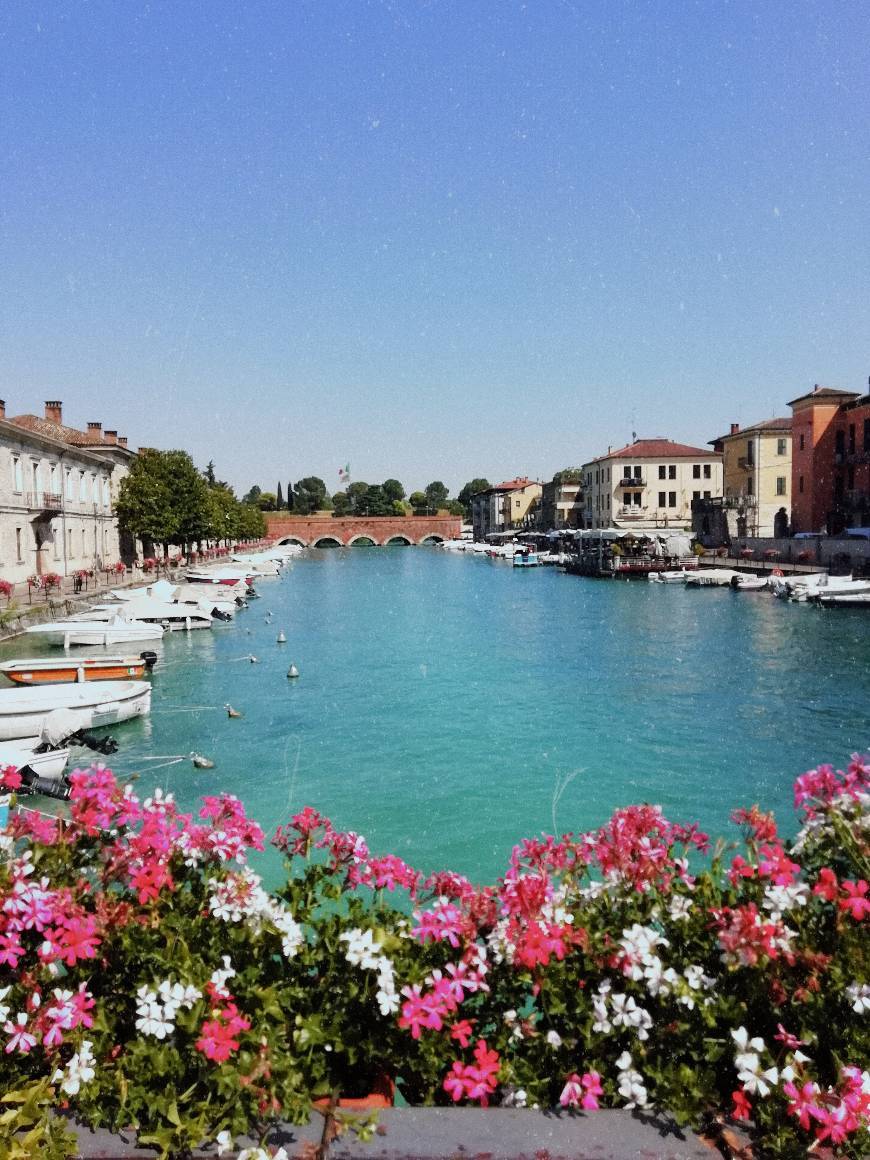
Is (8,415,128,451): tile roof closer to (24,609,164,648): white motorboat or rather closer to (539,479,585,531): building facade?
(24,609,164,648): white motorboat

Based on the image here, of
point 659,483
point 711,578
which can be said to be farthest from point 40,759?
point 659,483

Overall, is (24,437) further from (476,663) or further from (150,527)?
(476,663)

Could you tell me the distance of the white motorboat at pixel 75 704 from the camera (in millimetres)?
18219

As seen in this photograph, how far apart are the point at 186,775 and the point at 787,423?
70900mm

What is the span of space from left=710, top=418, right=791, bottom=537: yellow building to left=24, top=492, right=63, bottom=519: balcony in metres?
57.0

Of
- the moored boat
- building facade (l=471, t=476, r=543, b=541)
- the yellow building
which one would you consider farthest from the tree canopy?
building facade (l=471, t=476, r=543, b=541)

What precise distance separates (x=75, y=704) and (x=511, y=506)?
135149 millimetres

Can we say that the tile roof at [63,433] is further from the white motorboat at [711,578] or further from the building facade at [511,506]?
the building facade at [511,506]

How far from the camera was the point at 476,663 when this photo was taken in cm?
3100

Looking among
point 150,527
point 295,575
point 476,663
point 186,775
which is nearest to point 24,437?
point 150,527

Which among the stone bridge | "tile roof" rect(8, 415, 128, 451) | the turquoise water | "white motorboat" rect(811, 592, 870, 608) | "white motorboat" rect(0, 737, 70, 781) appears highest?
"tile roof" rect(8, 415, 128, 451)

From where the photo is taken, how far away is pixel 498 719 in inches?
862

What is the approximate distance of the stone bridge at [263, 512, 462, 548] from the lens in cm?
16388

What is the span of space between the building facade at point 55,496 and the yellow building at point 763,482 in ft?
179
